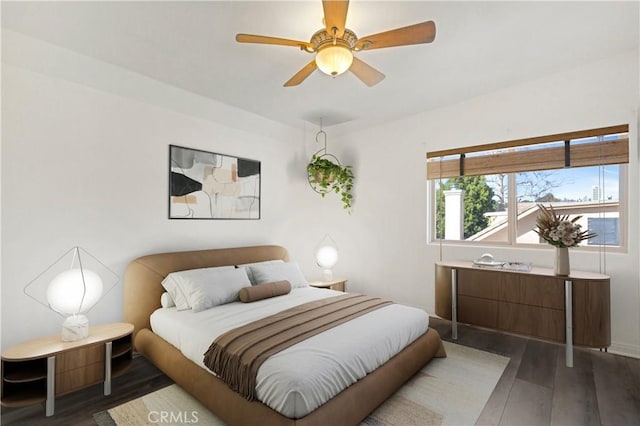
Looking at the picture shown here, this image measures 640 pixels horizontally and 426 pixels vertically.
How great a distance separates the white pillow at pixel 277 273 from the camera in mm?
3301

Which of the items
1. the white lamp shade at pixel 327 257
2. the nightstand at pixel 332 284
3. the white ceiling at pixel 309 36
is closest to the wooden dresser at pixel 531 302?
the nightstand at pixel 332 284

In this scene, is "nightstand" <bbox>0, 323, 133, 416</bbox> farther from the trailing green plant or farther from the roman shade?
the roman shade

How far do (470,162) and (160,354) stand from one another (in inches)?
148

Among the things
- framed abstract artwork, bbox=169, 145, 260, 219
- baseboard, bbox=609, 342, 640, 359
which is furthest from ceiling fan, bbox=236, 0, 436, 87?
baseboard, bbox=609, 342, 640, 359

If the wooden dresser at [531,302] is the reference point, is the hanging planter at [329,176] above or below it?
above

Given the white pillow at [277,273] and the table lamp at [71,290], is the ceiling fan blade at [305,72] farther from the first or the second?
the table lamp at [71,290]

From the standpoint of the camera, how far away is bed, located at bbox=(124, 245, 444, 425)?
66.6 inches

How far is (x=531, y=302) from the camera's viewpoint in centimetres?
287

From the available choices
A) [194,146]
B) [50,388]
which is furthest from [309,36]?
[50,388]

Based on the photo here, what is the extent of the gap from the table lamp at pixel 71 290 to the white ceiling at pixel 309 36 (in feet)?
5.63

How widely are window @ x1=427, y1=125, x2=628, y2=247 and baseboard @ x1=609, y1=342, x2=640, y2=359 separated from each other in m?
0.90

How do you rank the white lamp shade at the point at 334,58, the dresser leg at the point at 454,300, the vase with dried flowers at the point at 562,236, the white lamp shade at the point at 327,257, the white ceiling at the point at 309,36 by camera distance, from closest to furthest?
the white lamp shade at the point at 334,58
the white ceiling at the point at 309,36
the vase with dried flowers at the point at 562,236
the dresser leg at the point at 454,300
the white lamp shade at the point at 327,257

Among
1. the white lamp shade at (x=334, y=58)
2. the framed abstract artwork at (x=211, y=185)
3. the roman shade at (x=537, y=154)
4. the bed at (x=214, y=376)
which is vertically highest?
the white lamp shade at (x=334, y=58)

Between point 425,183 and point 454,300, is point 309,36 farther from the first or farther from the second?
point 454,300
